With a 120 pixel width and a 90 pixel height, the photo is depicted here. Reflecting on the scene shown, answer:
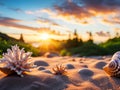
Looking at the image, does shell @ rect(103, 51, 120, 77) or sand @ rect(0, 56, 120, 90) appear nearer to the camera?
sand @ rect(0, 56, 120, 90)

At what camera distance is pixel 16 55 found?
12.5 ft

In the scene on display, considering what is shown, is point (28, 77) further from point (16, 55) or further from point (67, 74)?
point (67, 74)

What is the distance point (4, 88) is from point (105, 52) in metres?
10.3

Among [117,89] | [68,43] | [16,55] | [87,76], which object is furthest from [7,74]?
[68,43]

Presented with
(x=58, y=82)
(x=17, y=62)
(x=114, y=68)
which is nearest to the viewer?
(x=58, y=82)

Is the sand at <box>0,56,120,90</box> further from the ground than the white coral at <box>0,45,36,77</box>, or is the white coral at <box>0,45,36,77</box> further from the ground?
the white coral at <box>0,45,36,77</box>

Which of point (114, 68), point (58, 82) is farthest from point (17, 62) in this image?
point (114, 68)

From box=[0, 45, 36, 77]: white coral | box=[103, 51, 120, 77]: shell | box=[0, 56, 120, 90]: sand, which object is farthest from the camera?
box=[103, 51, 120, 77]: shell

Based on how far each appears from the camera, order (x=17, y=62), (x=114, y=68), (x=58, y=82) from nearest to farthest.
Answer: (x=58, y=82)
(x=17, y=62)
(x=114, y=68)

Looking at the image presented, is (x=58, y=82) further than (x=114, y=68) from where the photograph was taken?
No

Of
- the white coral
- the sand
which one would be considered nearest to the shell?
the sand

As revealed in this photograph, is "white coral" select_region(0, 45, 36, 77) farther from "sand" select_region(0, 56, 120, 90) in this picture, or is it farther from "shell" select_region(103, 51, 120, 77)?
"shell" select_region(103, 51, 120, 77)

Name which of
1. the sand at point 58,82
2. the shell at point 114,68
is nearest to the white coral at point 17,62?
the sand at point 58,82

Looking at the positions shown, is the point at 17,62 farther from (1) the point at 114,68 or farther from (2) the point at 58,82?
(1) the point at 114,68
